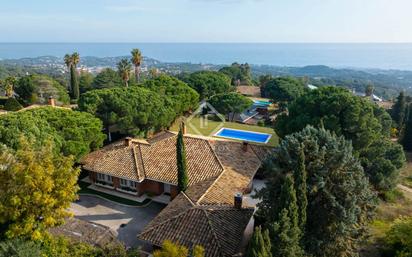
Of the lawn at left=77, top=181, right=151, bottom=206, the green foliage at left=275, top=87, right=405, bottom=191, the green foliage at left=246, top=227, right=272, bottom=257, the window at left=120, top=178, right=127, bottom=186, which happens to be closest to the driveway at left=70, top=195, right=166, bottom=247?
the lawn at left=77, top=181, right=151, bottom=206

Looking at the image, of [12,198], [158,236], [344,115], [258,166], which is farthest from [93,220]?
[344,115]

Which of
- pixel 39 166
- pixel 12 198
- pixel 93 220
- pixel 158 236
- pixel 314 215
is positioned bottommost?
pixel 93 220

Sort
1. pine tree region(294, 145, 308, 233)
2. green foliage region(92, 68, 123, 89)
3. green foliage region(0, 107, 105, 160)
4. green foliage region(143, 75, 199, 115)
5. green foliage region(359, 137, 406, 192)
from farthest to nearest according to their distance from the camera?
green foliage region(92, 68, 123, 89) → green foliage region(143, 75, 199, 115) → green foliage region(359, 137, 406, 192) → green foliage region(0, 107, 105, 160) → pine tree region(294, 145, 308, 233)

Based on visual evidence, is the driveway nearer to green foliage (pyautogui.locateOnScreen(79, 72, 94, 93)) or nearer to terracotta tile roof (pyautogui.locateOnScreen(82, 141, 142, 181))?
terracotta tile roof (pyautogui.locateOnScreen(82, 141, 142, 181))

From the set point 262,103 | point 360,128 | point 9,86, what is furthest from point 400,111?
point 9,86

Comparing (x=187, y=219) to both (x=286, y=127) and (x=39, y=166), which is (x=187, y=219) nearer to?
(x=39, y=166)

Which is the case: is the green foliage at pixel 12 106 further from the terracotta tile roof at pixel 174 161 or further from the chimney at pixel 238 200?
the chimney at pixel 238 200
